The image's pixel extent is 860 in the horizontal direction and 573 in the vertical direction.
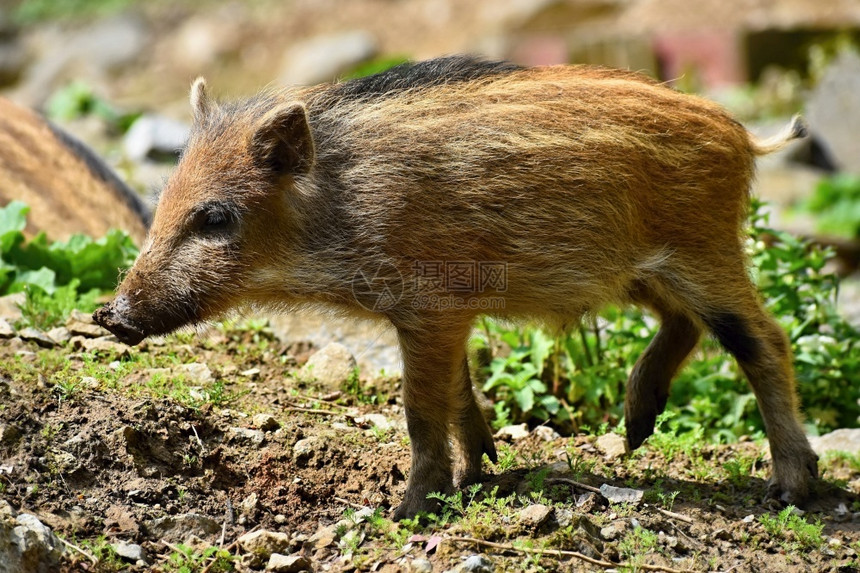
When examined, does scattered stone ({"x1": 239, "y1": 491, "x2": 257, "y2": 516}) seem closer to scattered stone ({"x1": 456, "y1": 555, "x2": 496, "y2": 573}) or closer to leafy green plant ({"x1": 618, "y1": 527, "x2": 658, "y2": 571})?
scattered stone ({"x1": 456, "y1": 555, "x2": 496, "y2": 573})

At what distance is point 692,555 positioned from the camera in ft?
13.6

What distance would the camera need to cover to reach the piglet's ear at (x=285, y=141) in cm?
439

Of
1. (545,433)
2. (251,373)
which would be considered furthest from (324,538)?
(545,433)

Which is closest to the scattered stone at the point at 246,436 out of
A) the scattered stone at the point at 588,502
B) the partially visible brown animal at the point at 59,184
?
the scattered stone at the point at 588,502

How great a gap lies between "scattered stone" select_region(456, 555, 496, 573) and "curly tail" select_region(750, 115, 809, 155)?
2.60 metres

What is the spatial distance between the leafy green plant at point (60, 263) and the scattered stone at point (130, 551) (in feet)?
6.89

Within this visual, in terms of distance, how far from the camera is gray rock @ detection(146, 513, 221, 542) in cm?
399

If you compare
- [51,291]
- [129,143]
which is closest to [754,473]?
[51,291]

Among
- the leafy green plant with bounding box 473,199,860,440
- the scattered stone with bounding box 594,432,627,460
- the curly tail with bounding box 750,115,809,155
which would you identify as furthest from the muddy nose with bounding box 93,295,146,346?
the curly tail with bounding box 750,115,809,155

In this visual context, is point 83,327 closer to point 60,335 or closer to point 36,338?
point 60,335

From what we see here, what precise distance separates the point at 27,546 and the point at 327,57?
48.6 feet

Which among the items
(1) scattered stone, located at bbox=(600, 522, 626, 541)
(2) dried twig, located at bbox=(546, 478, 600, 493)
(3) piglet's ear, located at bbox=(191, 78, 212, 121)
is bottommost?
(1) scattered stone, located at bbox=(600, 522, 626, 541)

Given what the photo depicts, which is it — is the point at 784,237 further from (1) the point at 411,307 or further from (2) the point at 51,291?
(2) the point at 51,291

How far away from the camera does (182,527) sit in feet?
13.2
